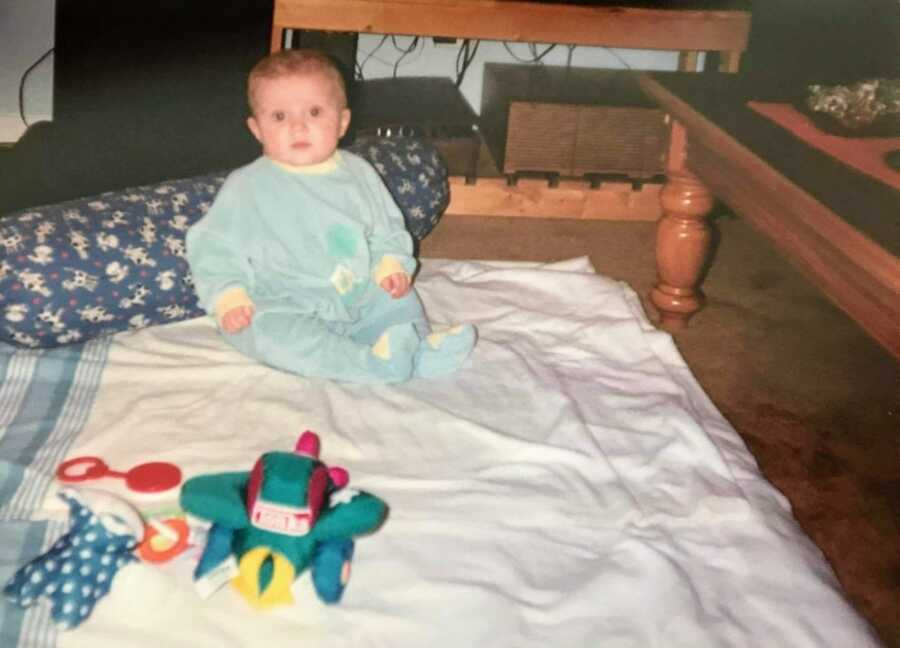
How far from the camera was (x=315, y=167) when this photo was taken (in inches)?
54.6

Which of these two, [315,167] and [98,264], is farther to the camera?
[315,167]

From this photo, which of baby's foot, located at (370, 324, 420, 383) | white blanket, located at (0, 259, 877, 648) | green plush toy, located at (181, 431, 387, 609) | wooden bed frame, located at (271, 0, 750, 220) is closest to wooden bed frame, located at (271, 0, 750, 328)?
wooden bed frame, located at (271, 0, 750, 220)

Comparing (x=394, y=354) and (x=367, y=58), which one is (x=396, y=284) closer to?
(x=394, y=354)

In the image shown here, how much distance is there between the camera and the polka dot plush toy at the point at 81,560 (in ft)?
2.88

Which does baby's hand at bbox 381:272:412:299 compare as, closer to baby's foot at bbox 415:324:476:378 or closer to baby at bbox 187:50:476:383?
baby at bbox 187:50:476:383

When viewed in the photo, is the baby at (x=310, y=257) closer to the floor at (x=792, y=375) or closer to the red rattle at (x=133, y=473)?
the red rattle at (x=133, y=473)

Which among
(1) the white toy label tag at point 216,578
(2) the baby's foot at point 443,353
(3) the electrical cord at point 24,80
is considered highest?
(3) the electrical cord at point 24,80

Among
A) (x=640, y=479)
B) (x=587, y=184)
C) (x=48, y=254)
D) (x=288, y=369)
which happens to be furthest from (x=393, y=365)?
(x=587, y=184)

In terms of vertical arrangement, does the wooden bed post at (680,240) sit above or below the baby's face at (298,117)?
below

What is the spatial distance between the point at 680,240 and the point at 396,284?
549 millimetres

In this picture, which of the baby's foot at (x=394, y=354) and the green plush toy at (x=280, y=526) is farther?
the baby's foot at (x=394, y=354)

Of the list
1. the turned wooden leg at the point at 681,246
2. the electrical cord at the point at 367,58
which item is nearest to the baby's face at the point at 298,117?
the turned wooden leg at the point at 681,246

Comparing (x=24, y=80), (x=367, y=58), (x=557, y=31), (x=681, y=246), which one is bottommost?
(x=681, y=246)

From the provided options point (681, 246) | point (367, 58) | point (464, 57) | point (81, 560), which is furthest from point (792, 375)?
point (367, 58)
